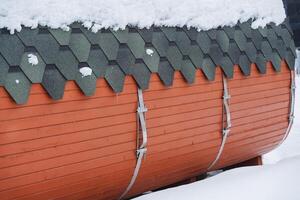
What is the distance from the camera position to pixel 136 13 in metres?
2.80

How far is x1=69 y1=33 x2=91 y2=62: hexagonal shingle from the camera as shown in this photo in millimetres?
2471

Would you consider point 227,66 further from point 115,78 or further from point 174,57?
point 115,78

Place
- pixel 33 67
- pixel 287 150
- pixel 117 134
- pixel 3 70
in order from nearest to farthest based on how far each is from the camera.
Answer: pixel 3 70 < pixel 33 67 < pixel 117 134 < pixel 287 150

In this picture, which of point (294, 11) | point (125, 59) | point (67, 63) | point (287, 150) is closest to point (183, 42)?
point (125, 59)

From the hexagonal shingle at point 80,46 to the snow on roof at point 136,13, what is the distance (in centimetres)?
8

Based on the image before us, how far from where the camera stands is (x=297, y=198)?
8.91 feet

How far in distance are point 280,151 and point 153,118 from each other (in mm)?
2915

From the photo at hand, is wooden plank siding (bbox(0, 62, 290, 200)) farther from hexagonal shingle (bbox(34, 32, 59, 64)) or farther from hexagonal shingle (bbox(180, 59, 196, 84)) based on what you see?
hexagonal shingle (bbox(34, 32, 59, 64))

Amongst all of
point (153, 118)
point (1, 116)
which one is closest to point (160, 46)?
point (153, 118)

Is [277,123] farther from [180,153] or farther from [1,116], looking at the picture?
[1,116]

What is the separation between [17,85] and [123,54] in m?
0.73

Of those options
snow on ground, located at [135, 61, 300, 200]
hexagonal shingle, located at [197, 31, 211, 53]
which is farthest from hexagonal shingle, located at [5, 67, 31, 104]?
hexagonal shingle, located at [197, 31, 211, 53]

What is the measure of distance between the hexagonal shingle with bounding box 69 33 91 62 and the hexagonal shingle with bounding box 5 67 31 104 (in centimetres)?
35

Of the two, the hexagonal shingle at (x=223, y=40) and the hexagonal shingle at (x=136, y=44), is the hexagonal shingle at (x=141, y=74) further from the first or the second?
the hexagonal shingle at (x=223, y=40)
